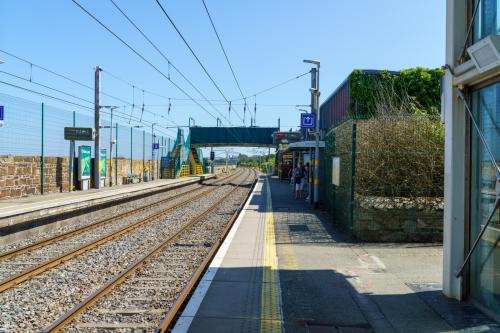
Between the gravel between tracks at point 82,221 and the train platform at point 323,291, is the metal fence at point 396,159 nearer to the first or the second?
the train platform at point 323,291

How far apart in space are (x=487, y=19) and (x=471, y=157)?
1558 millimetres

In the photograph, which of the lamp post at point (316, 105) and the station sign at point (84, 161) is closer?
the lamp post at point (316, 105)

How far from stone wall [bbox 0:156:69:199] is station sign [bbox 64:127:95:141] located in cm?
116

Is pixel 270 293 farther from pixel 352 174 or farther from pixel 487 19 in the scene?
pixel 352 174

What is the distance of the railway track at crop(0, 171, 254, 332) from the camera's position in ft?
18.1

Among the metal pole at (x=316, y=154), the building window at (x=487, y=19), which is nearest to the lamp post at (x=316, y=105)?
the metal pole at (x=316, y=154)

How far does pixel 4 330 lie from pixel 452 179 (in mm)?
5294

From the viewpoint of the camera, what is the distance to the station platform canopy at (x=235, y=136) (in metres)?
59.2

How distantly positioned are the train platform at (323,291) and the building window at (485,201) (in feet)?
0.97

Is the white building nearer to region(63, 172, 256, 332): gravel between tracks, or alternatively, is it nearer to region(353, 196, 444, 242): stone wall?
region(63, 172, 256, 332): gravel between tracks

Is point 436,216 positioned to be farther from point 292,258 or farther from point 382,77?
point 382,77

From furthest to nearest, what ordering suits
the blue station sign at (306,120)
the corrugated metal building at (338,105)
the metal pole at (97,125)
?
the metal pole at (97,125), the corrugated metal building at (338,105), the blue station sign at (306,120)

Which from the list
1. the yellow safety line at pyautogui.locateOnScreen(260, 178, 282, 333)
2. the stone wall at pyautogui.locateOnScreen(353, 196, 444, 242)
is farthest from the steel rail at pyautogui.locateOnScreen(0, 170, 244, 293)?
the stone wall at pyautogui.locateOnScreen(353, 196, 444, 242)

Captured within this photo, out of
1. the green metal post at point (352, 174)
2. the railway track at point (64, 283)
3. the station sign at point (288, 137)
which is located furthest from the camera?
the station sign at point (288, 137)
